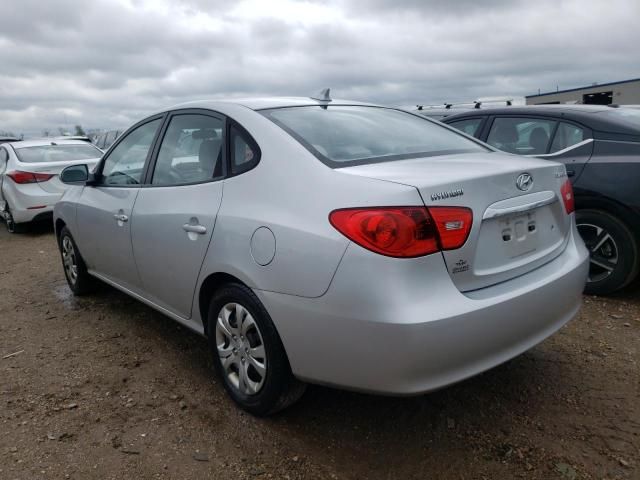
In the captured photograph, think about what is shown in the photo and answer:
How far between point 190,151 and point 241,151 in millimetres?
552

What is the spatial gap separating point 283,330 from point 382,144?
3.59 ft

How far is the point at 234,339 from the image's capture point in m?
2.71

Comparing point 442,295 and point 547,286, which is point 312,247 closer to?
point 442,295

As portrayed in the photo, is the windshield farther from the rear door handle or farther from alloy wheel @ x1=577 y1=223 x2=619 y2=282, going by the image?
the rear door handle

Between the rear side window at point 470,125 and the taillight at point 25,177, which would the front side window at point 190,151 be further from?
the taillight at point 25,177

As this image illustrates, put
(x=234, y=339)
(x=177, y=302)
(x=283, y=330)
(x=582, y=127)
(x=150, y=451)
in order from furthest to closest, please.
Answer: (x=582, y=127) < (x=177, y=302) < (x=234, y=339) < (x=150, y=451) < (x=283, y=330)

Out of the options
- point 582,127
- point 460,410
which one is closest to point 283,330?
point 460,410

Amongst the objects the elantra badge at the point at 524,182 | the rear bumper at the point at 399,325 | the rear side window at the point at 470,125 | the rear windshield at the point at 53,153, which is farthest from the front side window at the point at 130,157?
the rear windshield at the point at 53,153

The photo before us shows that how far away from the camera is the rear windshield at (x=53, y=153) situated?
8.37 metres

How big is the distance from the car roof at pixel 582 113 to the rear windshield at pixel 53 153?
6.21 meters

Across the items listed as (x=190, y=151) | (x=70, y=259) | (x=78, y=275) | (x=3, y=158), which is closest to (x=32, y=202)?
(x=3, y=158)

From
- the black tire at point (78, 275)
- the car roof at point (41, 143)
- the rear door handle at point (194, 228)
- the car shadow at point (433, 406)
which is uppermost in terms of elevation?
the car roof at point (41, 143)

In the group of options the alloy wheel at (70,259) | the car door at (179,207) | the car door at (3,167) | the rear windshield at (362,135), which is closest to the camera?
the rear windshield at (362,135)

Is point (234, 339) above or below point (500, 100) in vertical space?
below
